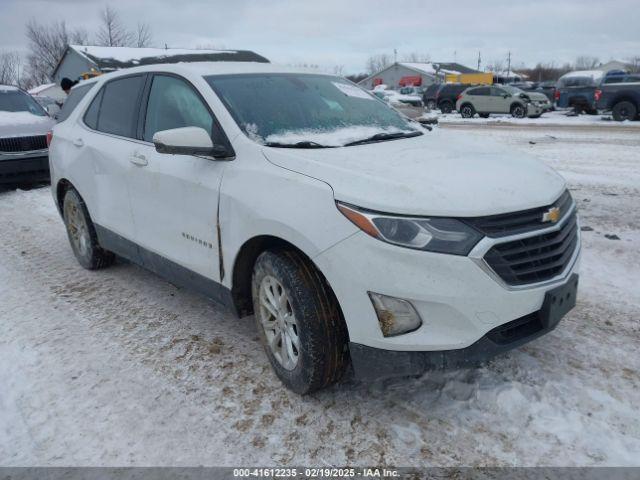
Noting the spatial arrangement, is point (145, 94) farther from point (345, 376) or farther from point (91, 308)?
point (345, 376)

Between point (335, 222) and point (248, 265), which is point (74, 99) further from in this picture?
point (335, 222)

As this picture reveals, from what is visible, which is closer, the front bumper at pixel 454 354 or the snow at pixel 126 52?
the front bumper at pixel 454 354

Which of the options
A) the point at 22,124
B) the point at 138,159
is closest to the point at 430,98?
the point at 22,124

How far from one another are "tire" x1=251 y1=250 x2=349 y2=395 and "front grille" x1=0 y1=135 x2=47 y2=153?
7842 millimetres

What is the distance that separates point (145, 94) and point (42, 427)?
7.88ft

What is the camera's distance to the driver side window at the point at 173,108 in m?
3.40

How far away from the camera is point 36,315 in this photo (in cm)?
407

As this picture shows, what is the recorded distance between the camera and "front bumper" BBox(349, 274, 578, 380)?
2404 millimetres

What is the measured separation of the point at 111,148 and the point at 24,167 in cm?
596

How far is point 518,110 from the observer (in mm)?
24125

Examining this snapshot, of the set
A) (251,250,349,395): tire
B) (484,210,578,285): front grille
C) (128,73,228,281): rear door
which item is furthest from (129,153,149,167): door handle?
(484,210,578,285): front grille

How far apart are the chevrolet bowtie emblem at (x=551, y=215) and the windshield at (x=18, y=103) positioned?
32.6 ft

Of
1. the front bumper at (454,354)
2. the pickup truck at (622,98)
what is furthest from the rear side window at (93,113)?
the pickup truck at (622,98)

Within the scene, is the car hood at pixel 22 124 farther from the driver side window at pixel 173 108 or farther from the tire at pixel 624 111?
the tire at pixel 624 111
